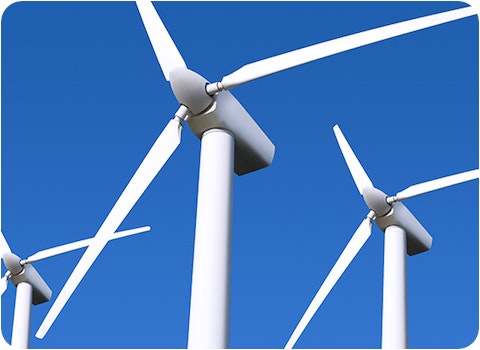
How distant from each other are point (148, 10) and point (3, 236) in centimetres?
1139

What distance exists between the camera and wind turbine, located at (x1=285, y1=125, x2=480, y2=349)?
17.0 metres

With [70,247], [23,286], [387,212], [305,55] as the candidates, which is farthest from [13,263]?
[305,55]

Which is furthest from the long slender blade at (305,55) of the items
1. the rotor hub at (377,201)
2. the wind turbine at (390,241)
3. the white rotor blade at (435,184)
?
the rotor hub at (377,201)

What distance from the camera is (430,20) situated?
1277 cm

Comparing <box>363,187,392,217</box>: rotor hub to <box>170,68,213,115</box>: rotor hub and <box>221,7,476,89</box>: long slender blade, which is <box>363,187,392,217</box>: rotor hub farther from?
<box>170,68,213,115</box>: rotor hub

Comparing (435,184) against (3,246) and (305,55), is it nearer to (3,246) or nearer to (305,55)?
(305,55)

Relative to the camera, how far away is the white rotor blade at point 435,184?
17188 mm

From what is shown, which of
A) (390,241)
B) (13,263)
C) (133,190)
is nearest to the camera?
(133,190)

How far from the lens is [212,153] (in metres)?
11.9

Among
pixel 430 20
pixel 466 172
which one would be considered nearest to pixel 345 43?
pixel 430 20

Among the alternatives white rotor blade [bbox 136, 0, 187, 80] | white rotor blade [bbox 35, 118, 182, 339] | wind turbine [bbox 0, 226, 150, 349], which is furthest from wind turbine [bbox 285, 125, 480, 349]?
wind turbine [bbox 0, 226, 150, 349]

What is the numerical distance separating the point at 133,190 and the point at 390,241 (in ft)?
25.1

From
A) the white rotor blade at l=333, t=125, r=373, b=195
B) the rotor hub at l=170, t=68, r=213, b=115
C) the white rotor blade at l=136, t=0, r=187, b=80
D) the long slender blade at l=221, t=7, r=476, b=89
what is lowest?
the rotor hub at l=170, t=68, r=213, b=115

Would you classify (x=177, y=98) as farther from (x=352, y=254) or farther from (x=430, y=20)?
(x=352, y=254)
